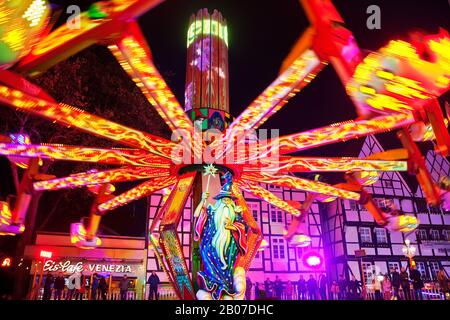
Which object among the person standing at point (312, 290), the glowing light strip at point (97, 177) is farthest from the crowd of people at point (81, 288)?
the person standing at point (312, 290)

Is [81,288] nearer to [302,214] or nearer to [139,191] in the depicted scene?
[139,191]

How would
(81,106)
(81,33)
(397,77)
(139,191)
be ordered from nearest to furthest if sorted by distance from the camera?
1. (81,33)
2. (397,77)
3. (139,191)
4. (81,106)

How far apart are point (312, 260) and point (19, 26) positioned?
20471 mm

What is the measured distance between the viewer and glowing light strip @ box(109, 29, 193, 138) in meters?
6.39

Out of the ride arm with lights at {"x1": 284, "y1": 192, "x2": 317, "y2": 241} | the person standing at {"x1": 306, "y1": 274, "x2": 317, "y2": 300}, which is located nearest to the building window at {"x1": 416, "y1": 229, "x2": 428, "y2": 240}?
the person standing at {"x1": 306, "y1": 274, "x2": 317, "y2": 300}

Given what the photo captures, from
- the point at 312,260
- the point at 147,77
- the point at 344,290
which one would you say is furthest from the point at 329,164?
the point at 312,260

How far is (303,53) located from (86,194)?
12.1 meters

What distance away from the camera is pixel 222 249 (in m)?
7.91

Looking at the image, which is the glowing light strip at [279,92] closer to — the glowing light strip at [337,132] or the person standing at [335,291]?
the glowing light strip at [337,132]

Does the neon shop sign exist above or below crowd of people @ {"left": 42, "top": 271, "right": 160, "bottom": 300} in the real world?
above

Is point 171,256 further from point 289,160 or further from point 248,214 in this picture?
point 289,160

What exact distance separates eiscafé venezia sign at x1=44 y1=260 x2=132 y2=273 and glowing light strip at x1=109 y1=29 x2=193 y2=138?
47.7ft

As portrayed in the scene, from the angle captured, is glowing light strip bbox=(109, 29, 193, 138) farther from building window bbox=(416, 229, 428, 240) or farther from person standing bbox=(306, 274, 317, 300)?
building window bbox=(416, 229, 428, 240)
